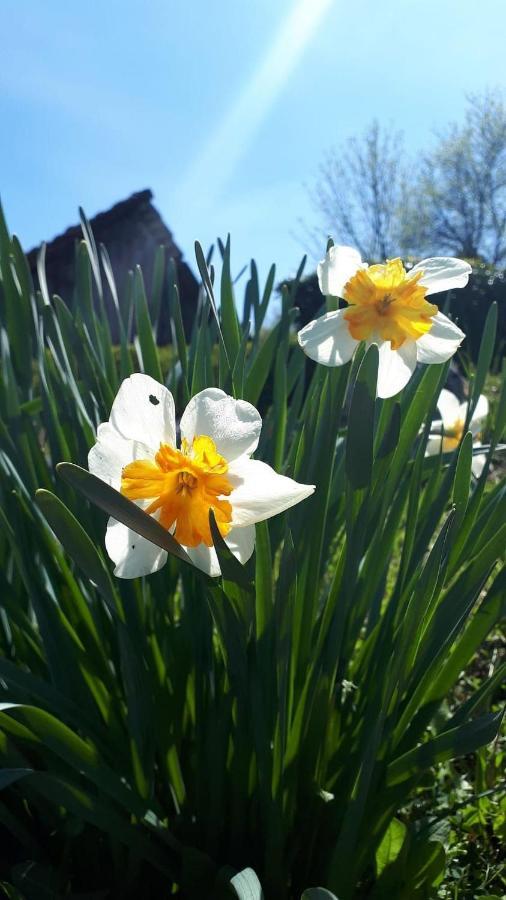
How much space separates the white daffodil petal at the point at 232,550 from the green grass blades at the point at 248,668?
3 cm

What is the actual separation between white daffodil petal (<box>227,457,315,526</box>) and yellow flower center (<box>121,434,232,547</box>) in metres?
0.01

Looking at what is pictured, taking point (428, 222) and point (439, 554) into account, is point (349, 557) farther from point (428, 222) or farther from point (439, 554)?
point (428, 222)

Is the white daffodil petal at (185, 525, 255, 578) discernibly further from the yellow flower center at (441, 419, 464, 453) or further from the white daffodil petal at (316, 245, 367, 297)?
the yellow flower center at (441, 419, 464, 453)

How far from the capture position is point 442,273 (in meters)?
0.84

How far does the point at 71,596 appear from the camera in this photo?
936 millimetres

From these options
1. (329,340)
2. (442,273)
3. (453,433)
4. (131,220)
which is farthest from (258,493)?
(131,220)

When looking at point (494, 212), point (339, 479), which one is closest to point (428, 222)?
point (494, 212)

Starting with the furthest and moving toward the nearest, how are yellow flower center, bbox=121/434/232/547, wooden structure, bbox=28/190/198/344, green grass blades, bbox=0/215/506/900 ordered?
wooden structure, bbox=28/190/198/344, green grass blades, bbox=0/215/506/900, yellow flower center, bbox=121/434/232/547

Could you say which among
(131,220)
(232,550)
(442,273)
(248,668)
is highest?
(131,220)

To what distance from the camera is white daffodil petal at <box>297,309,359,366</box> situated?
2.53ft

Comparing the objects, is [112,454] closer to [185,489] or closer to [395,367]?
[185,489]

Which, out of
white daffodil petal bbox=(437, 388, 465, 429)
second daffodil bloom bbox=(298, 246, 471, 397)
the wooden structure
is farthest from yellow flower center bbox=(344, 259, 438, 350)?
the wooden structure

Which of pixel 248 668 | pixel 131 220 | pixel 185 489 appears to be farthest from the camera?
pixel 131 220

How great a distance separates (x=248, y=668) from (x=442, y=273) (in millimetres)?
501
